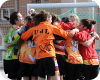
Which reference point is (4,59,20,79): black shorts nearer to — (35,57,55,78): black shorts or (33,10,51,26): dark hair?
(35,57,55,78): black shorts

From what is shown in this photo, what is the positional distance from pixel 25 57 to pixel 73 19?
1.13 meters

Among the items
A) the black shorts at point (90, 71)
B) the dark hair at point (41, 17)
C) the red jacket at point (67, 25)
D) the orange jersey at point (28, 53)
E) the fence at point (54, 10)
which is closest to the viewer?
the dark hair at point (41, 17)

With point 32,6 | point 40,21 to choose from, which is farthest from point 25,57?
point 32,6

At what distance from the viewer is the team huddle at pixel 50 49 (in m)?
2.50

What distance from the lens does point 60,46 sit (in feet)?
9.05

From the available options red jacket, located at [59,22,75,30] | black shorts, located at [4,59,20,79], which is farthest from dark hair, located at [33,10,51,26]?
black shorts, located at [4,59,20,79]

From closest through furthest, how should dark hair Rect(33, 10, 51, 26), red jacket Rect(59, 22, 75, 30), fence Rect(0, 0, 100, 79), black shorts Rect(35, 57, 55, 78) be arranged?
black shorts Rect(35, 57, 55, 78), dark hair Rect(33, 10, 51, 26), red jacket Rect(59, 22, 75, 30), fence Rect(0, 0, 100, 79)

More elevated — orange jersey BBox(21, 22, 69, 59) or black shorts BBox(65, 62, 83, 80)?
orange jersey BBox(21, 22, 69, 59)

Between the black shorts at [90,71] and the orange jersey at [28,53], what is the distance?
→ 96cm

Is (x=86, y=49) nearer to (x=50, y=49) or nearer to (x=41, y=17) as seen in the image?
(x=50, y=49)

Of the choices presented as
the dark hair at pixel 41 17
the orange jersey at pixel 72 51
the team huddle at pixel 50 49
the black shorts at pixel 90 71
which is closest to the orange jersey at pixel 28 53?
the team huddle at pixel 50 49

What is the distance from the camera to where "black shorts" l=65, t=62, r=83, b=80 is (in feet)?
9.27

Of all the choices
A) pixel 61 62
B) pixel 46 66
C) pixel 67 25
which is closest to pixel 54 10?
pixel 67 25

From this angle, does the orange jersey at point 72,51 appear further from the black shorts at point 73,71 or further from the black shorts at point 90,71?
the black shorts at point 90,71
